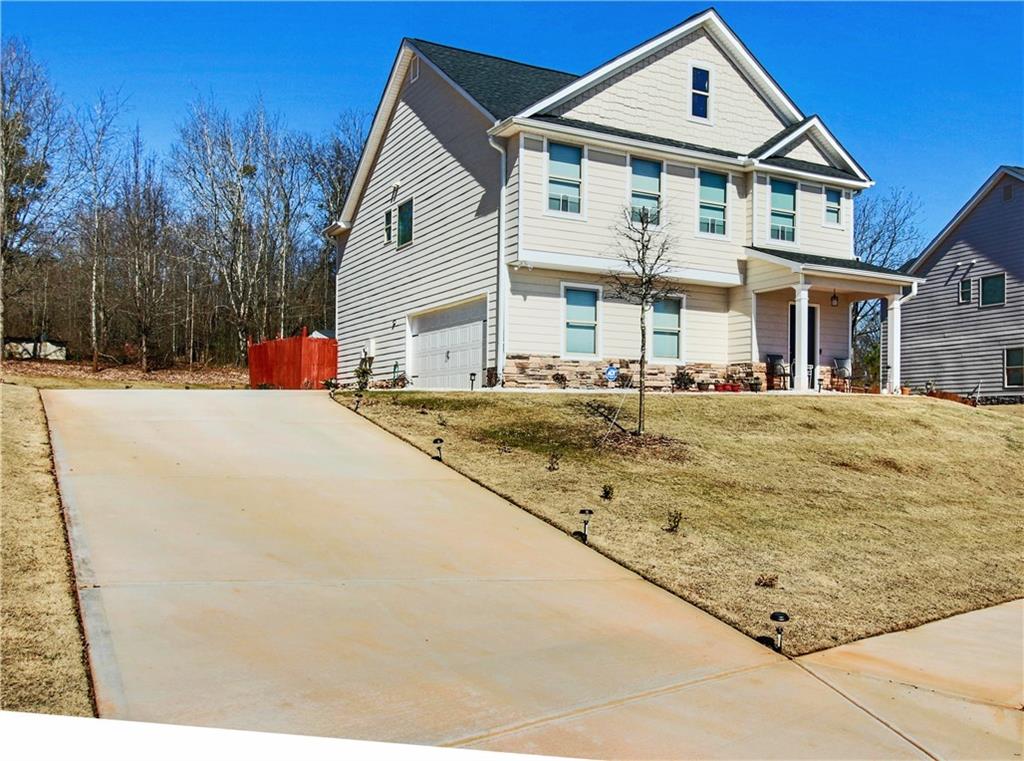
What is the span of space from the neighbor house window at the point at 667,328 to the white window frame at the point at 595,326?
141cm

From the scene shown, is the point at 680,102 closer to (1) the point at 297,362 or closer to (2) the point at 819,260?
(2) the point at 819,260

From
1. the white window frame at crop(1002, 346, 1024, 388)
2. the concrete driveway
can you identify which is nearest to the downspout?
the concrete driveway

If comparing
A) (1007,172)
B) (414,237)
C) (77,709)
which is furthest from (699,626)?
(1007,172)

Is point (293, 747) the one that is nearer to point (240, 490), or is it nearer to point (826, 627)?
point (826, 627)

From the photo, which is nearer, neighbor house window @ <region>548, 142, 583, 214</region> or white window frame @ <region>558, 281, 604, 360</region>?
A: neighbor house window @ <region>548, 142, 583, 214</region>

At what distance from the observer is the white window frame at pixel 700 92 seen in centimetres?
1981

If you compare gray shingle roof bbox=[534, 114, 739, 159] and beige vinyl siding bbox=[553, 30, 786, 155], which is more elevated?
beige vinyl siding bbox=[553, 30, 786, 155]

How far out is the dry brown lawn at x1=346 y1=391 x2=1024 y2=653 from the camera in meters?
7.25

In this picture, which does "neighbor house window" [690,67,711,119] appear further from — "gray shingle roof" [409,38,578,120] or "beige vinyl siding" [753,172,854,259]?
"gray shingle roof" [409,38,578,120]

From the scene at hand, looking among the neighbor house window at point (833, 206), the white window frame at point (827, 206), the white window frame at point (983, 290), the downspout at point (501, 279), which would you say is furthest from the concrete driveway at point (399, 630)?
the white window frame at point (983, 290)

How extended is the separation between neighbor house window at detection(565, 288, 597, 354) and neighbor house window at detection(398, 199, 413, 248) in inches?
211

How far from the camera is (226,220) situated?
36.6 meters

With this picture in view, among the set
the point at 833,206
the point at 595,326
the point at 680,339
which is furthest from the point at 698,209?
the point at 833,206

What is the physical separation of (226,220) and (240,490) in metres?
30.5
